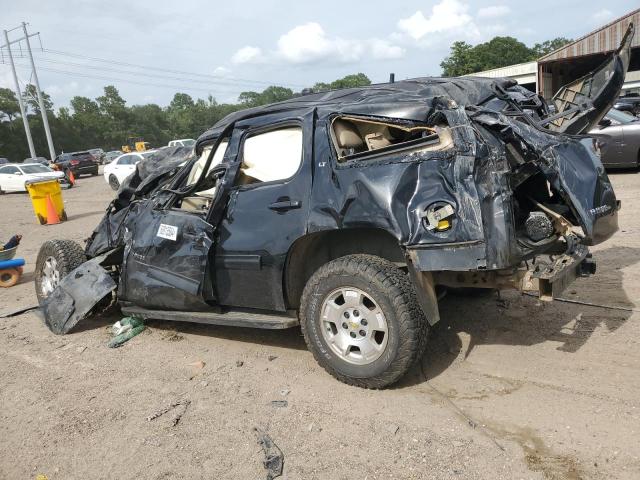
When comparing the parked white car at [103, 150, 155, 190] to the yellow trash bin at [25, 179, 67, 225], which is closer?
the yellow trash bin at [25, 179, 67, 225]

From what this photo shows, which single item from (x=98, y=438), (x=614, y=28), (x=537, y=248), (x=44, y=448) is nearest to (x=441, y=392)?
(x=537, y=248)

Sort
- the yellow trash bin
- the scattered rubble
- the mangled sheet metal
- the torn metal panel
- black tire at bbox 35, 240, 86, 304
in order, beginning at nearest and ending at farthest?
1. the scattered rubble
2. the mangled sheet metal
3. the torn metal panel
4. black tire at bbox 35, 240, 86, 304
5. the yellow trash bin

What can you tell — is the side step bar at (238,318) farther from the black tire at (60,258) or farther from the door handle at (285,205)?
the black tire at (60,258)

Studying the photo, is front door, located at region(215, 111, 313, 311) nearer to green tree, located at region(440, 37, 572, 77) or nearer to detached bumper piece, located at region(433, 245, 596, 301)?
detached bumper piece, located at region(433, 245, 596, 301)

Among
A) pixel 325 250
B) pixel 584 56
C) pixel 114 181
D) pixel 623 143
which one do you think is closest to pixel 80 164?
pixel 114 181

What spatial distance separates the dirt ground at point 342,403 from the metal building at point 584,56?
90.7 feet

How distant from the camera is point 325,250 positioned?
395cm

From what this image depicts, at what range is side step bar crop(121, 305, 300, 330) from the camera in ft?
12.9

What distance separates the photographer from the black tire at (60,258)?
221 inches

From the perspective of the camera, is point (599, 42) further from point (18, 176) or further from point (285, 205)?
point (285, 205)

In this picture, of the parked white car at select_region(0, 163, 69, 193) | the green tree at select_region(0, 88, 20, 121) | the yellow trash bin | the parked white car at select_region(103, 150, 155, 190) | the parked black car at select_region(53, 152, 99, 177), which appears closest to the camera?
the yellow trash bin

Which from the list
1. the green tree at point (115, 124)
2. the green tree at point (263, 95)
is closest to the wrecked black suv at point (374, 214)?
the green tree at point (115, 124)

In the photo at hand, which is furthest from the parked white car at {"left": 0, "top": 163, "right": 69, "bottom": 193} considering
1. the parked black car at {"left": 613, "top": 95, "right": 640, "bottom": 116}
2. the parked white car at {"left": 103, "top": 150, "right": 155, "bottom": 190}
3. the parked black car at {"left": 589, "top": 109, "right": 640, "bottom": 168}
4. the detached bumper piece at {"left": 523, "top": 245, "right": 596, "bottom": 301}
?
the detached bumper piece at {"left": 523, "top": 245, "right": 596, "bottom": 301}

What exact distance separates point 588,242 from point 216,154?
297 centimetres
